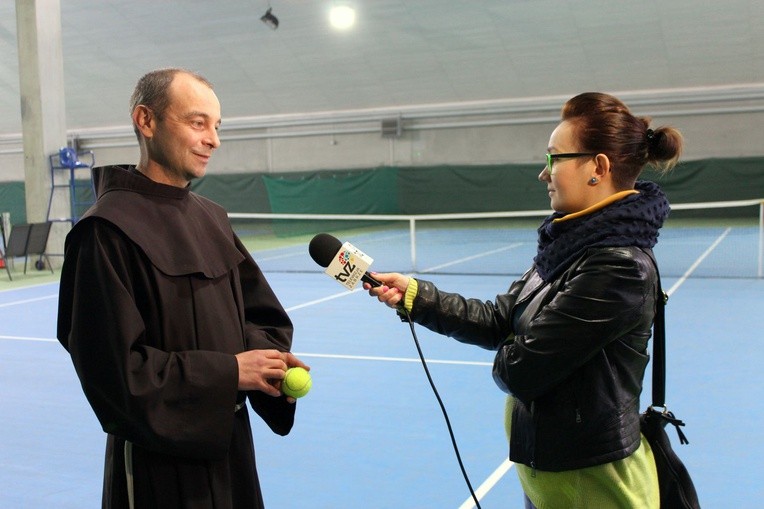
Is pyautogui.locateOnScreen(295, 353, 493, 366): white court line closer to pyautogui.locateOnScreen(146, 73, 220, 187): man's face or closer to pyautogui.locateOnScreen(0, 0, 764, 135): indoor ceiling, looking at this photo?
pyautogui.locateOnScreen(146, 73, 220, 187): man's face

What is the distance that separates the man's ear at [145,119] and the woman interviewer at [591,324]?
106 centimetres

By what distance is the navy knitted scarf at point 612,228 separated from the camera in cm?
199

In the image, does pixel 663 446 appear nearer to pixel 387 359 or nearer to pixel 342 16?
pixel 387 359

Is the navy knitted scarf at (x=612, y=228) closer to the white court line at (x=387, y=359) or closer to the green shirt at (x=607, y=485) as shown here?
the green shirt at (x=607, y=485)

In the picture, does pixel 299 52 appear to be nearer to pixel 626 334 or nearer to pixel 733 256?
pixel 733 256

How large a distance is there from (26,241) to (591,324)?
12405 mm

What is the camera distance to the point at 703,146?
20891mm

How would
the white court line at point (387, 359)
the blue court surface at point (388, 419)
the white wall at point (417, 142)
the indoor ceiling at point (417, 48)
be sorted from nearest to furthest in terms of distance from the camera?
the blue court surface at point (388, 419) < the white court line at point (387, 359) < the indoor ceiling at point (417, 48) < the white wall at point (417, 142)

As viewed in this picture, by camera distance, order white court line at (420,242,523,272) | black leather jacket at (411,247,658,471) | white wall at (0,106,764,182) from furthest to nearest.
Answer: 1. white wall at (0,106,764,182)
2. white court line at (420,242,523,272)
3. black leather jacket at (411,247,658,471)

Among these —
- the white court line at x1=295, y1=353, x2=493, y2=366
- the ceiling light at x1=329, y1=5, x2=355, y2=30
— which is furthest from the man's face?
the ceiling light at x1=329, y1=5, x2=355, y2=30

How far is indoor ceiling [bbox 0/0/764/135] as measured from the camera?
1775 cm

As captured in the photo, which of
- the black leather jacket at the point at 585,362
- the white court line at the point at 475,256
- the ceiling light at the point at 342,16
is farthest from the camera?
the ceiling light at the point at 342,16

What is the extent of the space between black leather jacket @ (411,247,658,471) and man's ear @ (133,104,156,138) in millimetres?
1087

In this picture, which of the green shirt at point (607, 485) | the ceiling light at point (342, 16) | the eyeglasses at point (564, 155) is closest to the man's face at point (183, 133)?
the eyeglasses at point (564, 155)
